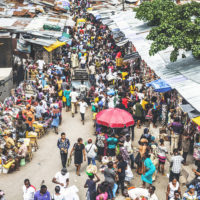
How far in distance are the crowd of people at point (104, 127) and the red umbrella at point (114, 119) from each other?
37 cm

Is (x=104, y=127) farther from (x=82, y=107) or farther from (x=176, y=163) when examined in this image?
(x=176, y=163)

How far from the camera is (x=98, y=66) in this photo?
21.4 m

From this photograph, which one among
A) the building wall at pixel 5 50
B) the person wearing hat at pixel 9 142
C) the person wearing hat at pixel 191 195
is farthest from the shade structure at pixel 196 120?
the building wall at pixel 5 50

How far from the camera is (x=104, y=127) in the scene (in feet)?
40.8

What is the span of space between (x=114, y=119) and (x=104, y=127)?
127 cm

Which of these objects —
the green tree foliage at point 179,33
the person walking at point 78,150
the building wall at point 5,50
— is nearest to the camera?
the person walking at point 78,150

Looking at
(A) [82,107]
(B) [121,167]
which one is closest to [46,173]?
(B) [121,167]

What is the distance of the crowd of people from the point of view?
8578mm

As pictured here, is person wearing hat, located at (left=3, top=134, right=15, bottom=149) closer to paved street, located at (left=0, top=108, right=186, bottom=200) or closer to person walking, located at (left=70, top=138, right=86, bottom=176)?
paved street, located at (left=0, top=108, right=186, bottom=200)

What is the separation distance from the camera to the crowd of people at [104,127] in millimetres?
8578

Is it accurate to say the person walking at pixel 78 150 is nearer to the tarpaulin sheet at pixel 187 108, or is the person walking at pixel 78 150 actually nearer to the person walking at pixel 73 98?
the tarpaulin sheet at pixel 187 108

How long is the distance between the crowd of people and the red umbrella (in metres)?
0.37

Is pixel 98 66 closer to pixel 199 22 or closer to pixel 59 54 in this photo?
pixel 59 54

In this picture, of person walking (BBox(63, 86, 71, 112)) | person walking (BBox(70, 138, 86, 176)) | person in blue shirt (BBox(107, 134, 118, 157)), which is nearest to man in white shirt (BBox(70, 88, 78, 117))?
person walking (BBox(63, 86, 71, 112))
